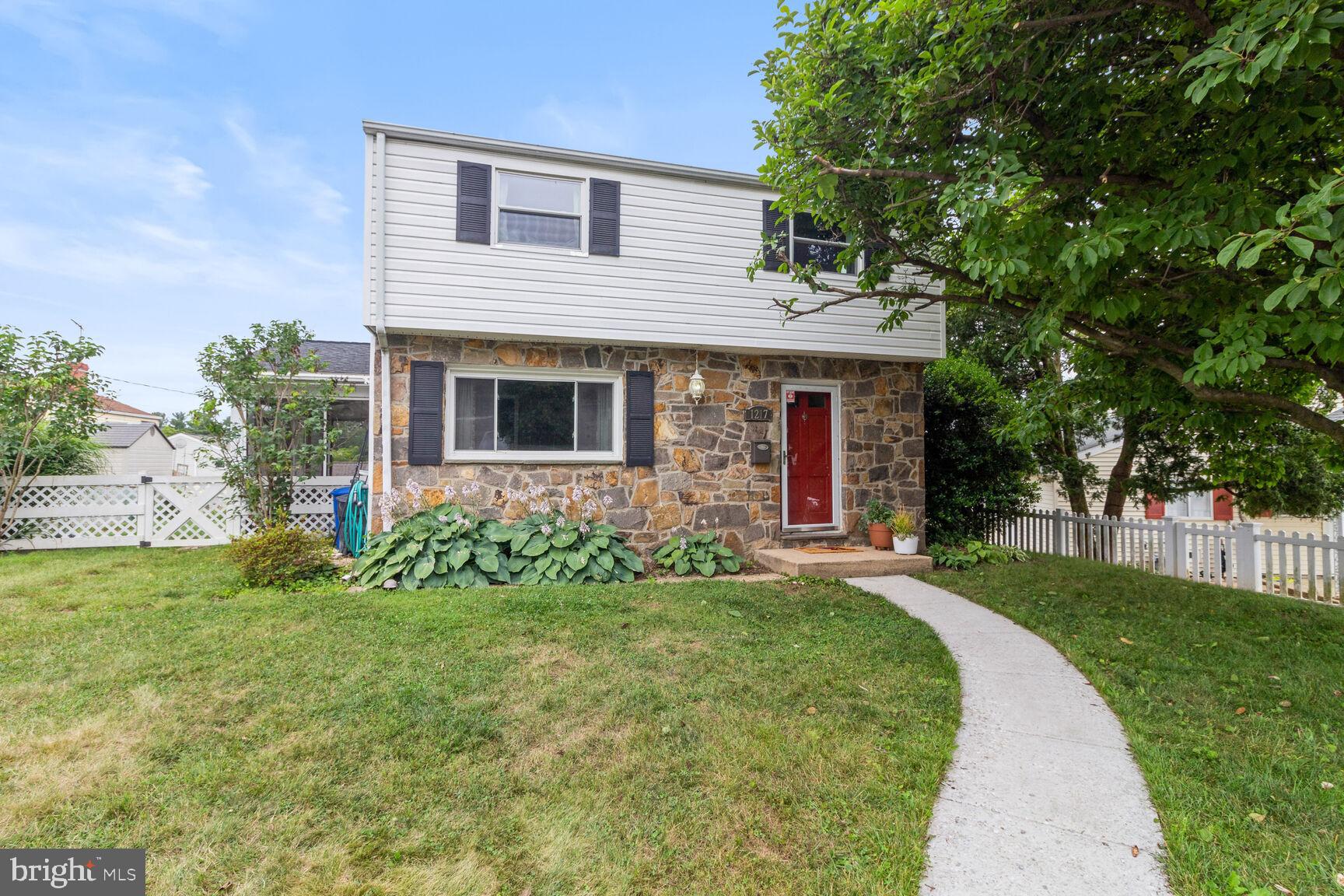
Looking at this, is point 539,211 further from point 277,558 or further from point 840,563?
point 840,563

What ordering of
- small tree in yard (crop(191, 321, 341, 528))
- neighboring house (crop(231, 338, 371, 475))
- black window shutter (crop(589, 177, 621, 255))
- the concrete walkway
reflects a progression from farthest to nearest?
neighboring house (crop(231, 338, 371, 475)), small tree in yard (crop(191, 321, 341, 528)), black window shutter (crop(589, 177, 621, 255)), the concrete walkway

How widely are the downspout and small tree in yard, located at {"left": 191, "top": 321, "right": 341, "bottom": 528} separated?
1.67m

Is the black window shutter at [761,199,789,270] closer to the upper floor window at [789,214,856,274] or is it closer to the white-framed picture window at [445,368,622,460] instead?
the upper floor window at [789,214,856,274]

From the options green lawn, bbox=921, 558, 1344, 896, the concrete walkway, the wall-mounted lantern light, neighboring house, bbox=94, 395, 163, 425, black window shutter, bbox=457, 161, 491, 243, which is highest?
black window shutter, bbox=457, 161, 491, 243

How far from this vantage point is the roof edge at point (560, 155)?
20.6 feet

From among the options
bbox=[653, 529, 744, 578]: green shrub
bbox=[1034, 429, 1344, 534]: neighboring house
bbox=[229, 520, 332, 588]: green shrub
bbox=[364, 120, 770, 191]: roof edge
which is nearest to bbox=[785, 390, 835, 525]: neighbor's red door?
bbox=[653, 529, 744, 578]: green shrub

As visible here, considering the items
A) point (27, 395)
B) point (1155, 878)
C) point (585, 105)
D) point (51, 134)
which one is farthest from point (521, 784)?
point (51, 134)

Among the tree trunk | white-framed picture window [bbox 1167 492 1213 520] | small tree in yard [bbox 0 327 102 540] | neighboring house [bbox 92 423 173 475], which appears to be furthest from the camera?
neighboring house [bbox 92 423 173 475]

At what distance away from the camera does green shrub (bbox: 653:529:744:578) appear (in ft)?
22.2

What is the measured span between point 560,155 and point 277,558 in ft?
16.7

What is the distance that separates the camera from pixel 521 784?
8.02ft

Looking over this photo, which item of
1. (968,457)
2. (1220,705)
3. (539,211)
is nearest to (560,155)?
(539,211)

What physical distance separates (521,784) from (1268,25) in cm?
453

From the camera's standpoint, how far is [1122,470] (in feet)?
30.2
